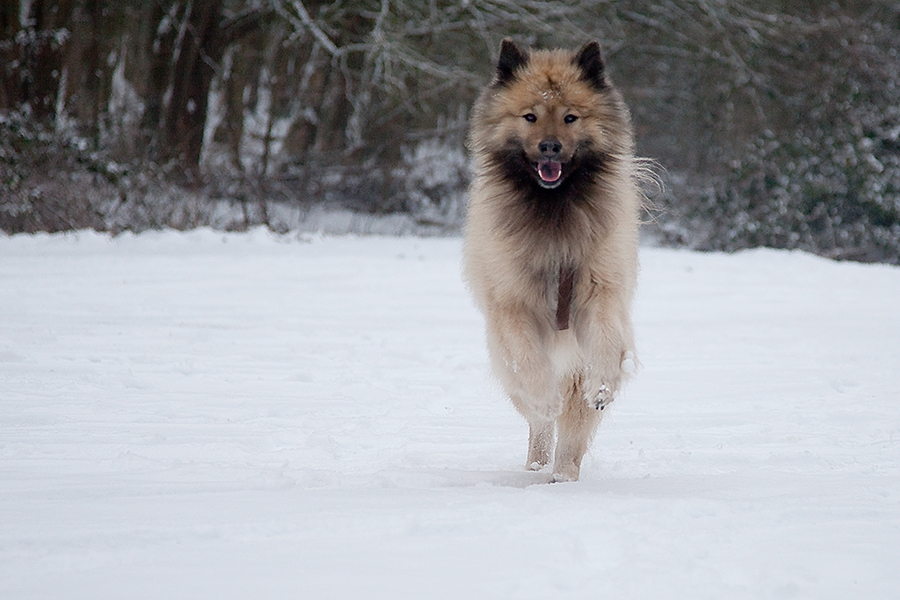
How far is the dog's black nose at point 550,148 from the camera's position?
3.30 m

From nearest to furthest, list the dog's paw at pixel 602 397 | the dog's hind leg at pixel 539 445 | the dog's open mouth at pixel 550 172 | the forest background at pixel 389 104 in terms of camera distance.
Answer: the dog's paw at pixel 602 397, the dog's open mouth at pixel 550 172, the dog's hind leg at pixel 539 445, the forest background at pixel 389 104

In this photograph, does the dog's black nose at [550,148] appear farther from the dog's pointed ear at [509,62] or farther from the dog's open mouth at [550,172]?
the dog's pointed ear at [509,62]

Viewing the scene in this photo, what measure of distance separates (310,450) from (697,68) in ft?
50.1

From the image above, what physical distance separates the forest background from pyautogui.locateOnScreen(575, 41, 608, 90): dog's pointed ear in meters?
8.74

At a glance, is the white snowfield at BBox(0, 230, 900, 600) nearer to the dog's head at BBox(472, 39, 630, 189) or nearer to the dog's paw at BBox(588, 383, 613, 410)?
the dog's paw at BBox(588, 383, 613, 410)

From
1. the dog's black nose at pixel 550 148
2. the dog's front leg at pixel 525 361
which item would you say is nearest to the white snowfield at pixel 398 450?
the dog's front leg at pixel 525 361

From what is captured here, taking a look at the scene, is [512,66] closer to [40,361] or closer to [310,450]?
[310,450]

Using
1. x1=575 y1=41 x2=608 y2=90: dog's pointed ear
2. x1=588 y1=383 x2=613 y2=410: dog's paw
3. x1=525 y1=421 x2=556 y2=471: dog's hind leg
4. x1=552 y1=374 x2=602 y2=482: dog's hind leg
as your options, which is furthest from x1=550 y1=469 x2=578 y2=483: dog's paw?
x1=575 y1=41 x2=608 y2=90: dog's pointed ear

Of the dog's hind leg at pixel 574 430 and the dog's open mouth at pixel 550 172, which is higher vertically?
the dog's open mouth at pixel 550 172

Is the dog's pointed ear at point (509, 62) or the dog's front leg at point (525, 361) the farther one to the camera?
the dog's pointed ear at point (509, 62)

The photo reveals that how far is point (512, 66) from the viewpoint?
3.61 metres

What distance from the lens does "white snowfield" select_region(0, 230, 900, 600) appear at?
2047 millimetres

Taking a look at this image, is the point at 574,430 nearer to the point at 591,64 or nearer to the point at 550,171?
the point at 550,171

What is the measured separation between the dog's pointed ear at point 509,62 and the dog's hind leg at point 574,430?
4.38 ft
